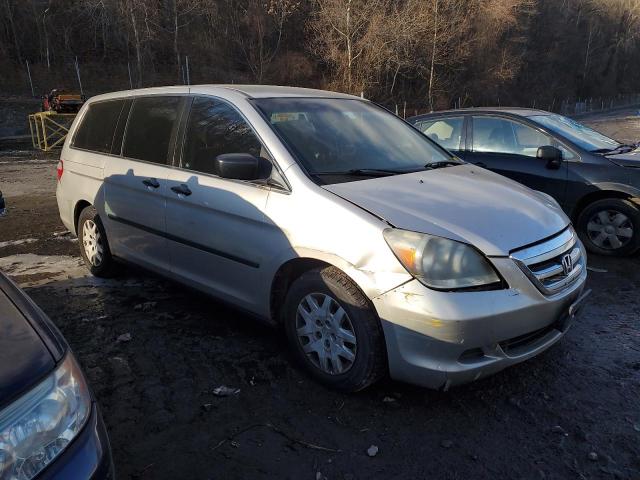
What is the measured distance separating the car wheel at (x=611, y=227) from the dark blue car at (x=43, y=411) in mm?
5571

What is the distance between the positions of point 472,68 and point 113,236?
45314 millimetres

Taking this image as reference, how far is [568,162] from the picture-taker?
584cm

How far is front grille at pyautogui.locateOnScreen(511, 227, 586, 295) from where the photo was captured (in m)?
2.75

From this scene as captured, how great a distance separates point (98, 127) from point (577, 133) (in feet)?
17.8

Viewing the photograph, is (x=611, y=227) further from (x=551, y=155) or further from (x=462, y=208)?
(x=462, y=208)

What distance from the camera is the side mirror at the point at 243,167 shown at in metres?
3.12

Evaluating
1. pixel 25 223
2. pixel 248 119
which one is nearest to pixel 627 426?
pixel 248 119

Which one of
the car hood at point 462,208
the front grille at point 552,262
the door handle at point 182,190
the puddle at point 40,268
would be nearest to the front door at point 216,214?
the door handle at point 182,190

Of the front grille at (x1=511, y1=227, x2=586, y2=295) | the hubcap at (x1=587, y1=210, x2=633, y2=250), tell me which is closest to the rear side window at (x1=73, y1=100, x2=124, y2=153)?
the front grille at (x1=511, y1=227, x2=586, y2=295)

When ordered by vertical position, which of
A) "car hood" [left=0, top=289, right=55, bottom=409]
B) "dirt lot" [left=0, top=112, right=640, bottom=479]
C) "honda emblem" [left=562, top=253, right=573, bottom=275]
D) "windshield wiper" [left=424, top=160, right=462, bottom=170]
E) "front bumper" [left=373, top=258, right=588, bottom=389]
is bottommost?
"dirt lot" [left=0, top=112, right=640, bottom=479]

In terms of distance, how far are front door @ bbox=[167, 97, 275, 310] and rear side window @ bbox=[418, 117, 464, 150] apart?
3670mm

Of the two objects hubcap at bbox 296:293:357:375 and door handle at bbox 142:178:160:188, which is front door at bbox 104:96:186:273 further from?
hubcap at bbox 296:293:357:375

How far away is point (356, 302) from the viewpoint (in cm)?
277

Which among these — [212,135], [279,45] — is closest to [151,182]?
[212,135]
